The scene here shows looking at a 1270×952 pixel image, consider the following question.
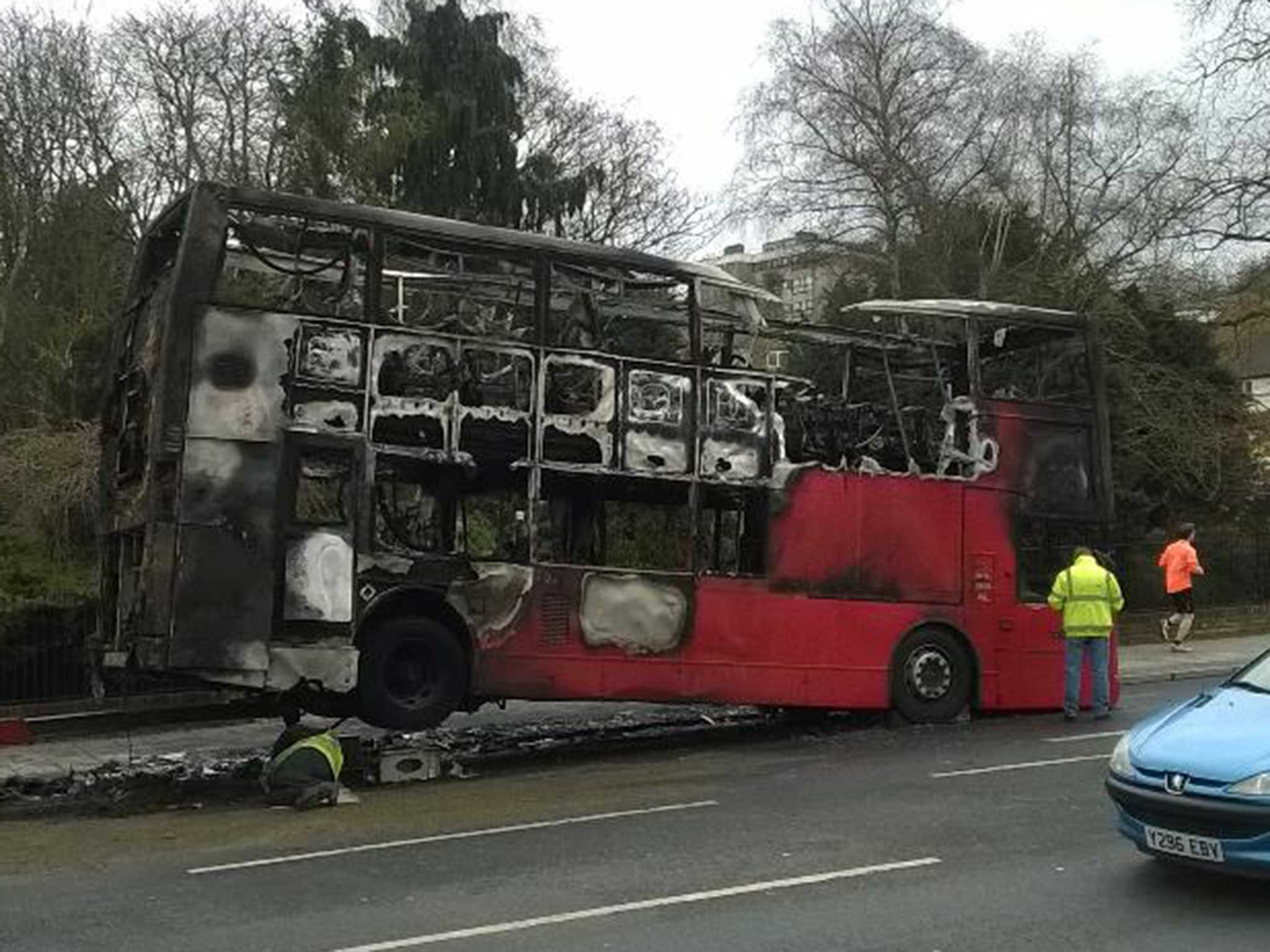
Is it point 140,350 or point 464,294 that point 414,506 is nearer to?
point 464,294

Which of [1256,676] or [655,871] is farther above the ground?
[1256,676]

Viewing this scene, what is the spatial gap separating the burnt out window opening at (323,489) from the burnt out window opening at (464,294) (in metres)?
1.34

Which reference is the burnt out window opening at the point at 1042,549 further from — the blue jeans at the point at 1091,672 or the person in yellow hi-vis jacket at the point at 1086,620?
the blue jeans at the point at 1091,672

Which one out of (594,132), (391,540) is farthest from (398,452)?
(594,132)

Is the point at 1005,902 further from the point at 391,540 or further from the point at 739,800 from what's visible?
the point at 391,540

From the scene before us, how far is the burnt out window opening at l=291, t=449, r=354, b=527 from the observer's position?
1041 centimetres

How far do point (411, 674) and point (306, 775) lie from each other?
1318 mm

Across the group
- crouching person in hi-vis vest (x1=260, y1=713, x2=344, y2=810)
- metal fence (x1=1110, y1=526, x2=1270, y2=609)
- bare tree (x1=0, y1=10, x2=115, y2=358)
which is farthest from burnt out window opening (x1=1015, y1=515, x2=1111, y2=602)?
bare tree (x1=0, y1=10, x2=115, y2=358)

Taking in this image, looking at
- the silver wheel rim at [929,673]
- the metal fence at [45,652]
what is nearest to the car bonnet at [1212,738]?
the silver wheel rim at [929,673]

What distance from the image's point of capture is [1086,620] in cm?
1286

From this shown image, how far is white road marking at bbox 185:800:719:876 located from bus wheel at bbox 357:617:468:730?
223 centimetres

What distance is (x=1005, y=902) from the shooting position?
21.1 feet

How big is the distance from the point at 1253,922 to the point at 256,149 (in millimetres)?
26493

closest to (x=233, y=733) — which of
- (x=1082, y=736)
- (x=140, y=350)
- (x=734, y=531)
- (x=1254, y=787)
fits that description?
(x=140, y=350)
